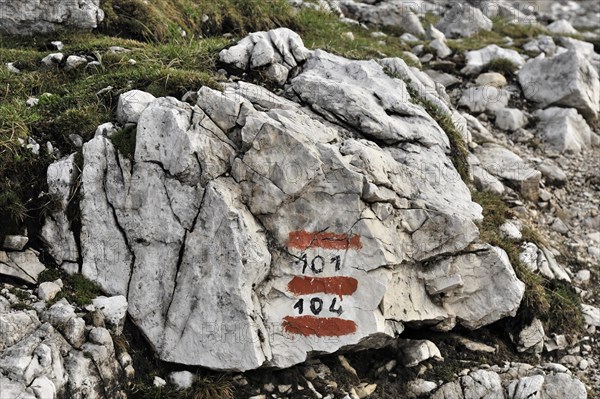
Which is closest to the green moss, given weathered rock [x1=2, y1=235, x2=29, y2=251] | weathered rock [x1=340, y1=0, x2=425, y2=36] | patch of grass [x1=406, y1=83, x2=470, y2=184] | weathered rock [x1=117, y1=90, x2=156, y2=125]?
weathered rock [x1=117, y1=90, x2=156, y2=125]

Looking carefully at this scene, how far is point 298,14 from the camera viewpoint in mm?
14250

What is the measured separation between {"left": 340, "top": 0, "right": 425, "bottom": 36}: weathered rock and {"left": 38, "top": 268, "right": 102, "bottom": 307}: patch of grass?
1137 centimetres

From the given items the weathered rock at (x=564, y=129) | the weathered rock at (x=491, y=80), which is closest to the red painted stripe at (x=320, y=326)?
the weathered rock at (x=564, y=129)

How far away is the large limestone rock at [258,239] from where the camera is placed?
24.5 ft

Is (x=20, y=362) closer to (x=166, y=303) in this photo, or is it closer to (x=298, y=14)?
(x=166, y=303)

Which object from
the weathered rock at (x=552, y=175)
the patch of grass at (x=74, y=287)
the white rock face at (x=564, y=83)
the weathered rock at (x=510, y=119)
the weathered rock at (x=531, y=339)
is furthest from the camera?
the white rock face at (x=564, y=83)

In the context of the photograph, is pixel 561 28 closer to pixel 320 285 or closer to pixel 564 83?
pixel 564 83

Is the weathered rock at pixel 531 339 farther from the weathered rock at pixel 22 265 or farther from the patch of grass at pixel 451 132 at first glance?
the weathered rock at pixel 22 265

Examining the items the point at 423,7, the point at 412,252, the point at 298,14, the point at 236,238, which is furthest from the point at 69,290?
the point at 423,7

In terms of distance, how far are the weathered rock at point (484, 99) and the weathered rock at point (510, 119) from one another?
23 cm

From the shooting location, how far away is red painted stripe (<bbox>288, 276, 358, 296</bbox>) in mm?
7777

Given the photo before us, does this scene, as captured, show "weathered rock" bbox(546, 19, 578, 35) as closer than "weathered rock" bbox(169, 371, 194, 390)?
No

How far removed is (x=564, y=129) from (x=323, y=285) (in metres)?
7.72

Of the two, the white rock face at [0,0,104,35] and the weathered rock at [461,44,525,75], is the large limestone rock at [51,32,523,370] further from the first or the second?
the weathered rock at [461,44,525,75]
